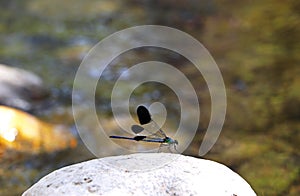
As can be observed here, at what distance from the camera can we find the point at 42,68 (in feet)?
17.7

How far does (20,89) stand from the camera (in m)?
4.69

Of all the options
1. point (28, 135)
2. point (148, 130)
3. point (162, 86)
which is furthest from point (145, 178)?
point (162, 86)

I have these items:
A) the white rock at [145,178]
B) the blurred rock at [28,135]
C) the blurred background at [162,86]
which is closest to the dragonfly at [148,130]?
the white rock at [145,178]

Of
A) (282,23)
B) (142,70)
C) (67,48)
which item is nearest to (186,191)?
(142,70)

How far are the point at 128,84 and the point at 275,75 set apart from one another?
5.01 ft

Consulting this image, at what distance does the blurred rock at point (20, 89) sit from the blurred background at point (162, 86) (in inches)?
0.4

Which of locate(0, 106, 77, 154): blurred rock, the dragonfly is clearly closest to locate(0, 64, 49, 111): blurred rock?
locate(0, 106, 77, 154): blurred rock

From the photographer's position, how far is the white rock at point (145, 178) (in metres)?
1.85

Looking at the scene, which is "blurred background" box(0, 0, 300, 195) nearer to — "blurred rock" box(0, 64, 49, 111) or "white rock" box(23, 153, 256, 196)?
"blurred rock" box(0, 64, 49, 111)

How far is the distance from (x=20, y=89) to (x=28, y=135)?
0.87m

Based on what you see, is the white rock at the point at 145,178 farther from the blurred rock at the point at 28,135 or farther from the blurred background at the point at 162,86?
the blurred rock at the point at 28,135

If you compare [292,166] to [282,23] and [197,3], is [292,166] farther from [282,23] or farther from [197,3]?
[197,3]

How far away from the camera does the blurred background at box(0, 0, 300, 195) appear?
3.72 meters

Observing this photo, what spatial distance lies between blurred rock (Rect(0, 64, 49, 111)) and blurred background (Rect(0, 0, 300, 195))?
0.04 ft
